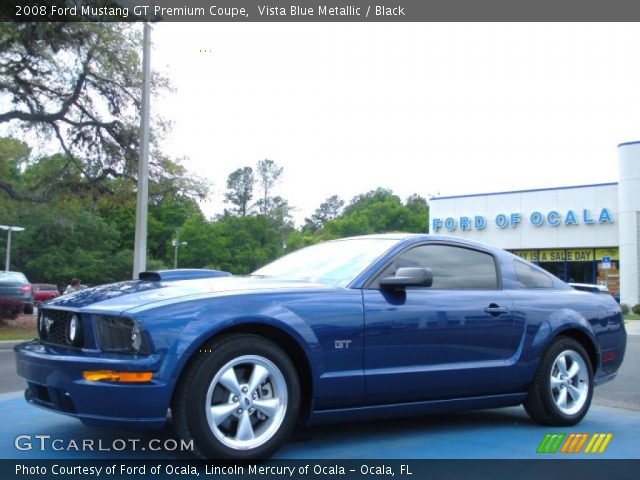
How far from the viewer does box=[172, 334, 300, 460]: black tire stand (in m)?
4.02

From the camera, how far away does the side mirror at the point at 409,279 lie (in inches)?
189

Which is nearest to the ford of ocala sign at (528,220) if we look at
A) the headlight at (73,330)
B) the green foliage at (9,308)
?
the green foliage at (9,308)

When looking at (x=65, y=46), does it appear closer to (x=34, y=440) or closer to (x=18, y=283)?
(x=18, y=283)

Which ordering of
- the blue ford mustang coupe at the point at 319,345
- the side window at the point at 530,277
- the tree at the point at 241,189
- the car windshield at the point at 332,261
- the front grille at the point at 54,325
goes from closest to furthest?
the blue ford mustang coupe at the point at 319,345, the front grille at the point at 54,325, the car windshield at the point at 332,261, the side window at the point at 530,277, the tree at the point at 241,189

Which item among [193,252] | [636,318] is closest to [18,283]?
[636,318]

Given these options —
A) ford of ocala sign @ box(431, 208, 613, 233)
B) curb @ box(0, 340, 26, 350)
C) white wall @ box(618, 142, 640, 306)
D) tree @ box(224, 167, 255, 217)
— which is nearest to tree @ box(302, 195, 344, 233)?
tree @ box(224, 167, 255, 217)

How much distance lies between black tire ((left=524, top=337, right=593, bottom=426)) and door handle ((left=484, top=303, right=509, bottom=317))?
0.59m

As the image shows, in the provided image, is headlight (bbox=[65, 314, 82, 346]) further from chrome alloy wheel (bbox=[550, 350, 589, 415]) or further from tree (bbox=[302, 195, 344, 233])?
tree (bbox=[302, 195, 344, 233])

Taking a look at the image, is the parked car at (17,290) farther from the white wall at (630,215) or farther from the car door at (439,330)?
the white wall at (630,215)

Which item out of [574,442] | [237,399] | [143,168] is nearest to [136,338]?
[237,399]

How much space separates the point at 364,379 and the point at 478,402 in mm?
1137

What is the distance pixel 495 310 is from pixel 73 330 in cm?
297

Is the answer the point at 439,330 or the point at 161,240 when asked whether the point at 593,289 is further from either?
the point at 161,240

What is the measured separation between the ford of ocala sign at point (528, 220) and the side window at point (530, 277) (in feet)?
104
